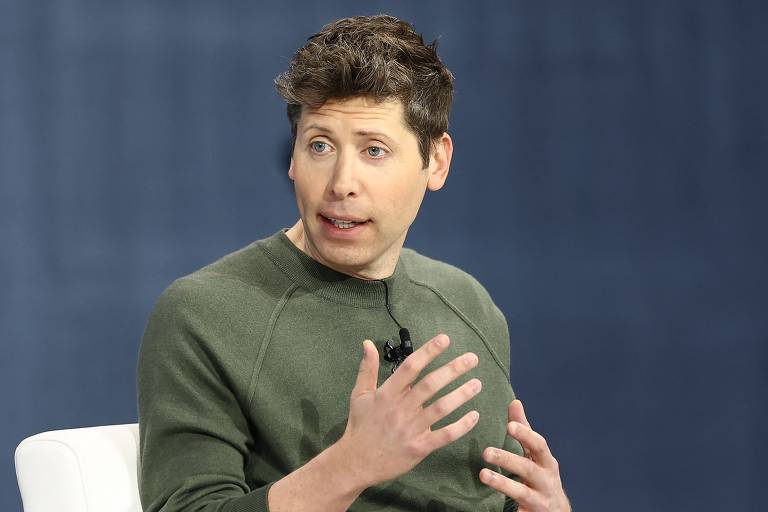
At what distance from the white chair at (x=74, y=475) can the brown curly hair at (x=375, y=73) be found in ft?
1.80

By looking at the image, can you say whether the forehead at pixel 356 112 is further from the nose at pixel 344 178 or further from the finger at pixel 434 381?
the finger at pixel 434 381

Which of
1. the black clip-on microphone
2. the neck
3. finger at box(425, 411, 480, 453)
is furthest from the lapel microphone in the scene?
finger at box(425, 411, 480, 453)

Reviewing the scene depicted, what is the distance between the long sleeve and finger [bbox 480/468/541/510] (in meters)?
0.30

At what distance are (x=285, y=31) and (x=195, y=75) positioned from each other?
0.24 metres

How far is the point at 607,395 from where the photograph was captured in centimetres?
281

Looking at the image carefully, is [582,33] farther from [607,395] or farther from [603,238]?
[607,395]

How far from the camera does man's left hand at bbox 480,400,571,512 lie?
144 centimetres

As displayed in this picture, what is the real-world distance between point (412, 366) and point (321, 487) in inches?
7.9

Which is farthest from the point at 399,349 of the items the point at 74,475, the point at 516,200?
the point at 516,200

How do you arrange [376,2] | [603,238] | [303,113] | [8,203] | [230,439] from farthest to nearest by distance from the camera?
1. [603,238]
2. [376,2]
3. [8,203]
4. [303,113]
5. [230,439]

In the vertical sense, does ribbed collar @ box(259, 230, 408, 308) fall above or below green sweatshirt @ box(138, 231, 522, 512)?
above

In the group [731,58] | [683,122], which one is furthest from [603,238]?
[731,58]

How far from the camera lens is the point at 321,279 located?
1612 mm

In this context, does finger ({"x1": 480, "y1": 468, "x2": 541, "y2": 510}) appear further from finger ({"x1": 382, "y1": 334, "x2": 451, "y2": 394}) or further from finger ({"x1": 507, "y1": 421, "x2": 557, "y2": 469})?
finger ({"x1": 382, "y1": 334, "x2": 451, "y2": 394})
